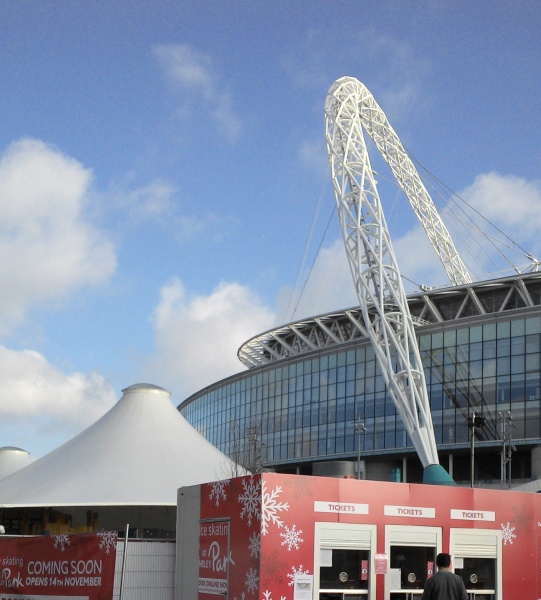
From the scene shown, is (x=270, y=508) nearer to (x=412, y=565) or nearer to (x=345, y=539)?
(x=345, y=539)

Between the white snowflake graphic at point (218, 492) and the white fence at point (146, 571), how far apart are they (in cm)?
144

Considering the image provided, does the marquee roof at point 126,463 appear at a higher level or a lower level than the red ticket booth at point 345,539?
higher

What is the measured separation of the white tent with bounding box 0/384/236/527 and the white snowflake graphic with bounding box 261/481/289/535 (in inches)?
597

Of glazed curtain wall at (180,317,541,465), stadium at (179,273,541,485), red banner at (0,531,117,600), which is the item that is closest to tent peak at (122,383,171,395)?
red banner at (0,531,117,600)

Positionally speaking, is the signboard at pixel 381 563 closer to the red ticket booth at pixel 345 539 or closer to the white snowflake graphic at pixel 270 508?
the red ticket booth at pixel 345 539

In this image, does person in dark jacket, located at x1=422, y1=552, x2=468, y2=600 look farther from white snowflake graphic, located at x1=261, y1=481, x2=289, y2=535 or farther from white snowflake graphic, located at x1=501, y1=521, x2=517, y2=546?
white snowflake graphic, located at x1=501, y1=521, x2=517, y2=546

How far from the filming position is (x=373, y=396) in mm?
68625

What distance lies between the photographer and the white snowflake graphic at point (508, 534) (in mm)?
14602

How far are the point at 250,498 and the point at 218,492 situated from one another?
92cm

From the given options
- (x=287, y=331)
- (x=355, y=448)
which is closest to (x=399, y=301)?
(x=355, y=448)

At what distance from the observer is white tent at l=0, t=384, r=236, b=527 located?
2803 centimetres

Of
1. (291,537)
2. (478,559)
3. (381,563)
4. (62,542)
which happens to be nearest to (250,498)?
(291,537)

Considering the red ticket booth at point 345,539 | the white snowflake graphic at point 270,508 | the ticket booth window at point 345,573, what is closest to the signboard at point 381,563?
the red ticket booth at point 345,539

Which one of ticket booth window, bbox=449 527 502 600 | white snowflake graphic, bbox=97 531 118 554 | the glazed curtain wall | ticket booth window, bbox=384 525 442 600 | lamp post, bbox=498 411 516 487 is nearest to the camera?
white snowflake graphic, bbox=97 531 118 554
